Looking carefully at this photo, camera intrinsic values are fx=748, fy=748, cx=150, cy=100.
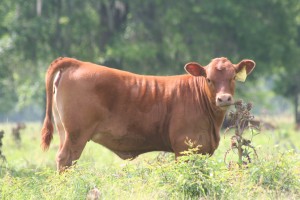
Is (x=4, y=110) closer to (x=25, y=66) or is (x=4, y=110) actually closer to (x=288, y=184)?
(x=25, y=66)

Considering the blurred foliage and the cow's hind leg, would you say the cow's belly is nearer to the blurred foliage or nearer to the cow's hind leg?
the cow's hind leg

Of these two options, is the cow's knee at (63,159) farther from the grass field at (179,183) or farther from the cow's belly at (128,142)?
the grass field at (179,183)

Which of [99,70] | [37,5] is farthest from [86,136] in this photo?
[37,5]

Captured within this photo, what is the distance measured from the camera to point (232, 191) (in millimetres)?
7723

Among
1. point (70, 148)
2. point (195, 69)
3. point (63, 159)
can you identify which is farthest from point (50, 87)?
point (195, 69)

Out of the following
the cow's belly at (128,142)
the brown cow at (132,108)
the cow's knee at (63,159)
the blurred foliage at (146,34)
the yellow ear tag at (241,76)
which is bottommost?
the cow's knee at (63,159)

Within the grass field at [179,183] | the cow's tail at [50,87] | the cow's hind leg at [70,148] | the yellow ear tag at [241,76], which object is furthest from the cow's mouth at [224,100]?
the cow's tail at [50,87]

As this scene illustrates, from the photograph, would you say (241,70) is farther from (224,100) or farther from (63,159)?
(63,159)

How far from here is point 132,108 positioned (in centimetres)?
975

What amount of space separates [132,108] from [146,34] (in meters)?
23.8

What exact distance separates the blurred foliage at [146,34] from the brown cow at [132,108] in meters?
20.9

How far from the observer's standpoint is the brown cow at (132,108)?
31.3ft

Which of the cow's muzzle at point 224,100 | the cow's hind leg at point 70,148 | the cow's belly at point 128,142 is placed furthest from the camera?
the cow's belly at point 128,142

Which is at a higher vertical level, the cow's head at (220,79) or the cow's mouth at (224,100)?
the cow's head at (220,79)
